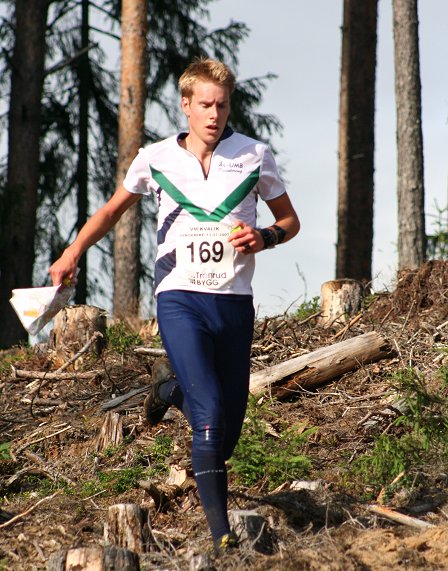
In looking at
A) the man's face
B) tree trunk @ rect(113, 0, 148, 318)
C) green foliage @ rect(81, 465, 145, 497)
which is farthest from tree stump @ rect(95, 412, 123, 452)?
tree trunk @ rect(113, 0, 148, 318)

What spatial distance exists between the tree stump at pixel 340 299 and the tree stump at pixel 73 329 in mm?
2408

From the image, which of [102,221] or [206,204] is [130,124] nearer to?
[102,221]

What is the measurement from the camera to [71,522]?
6.70 m

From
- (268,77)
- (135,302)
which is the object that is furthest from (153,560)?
(268,77)

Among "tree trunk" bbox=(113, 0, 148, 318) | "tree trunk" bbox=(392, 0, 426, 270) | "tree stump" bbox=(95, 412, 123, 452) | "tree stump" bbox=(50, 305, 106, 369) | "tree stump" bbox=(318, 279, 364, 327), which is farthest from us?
"tree trunk" bbox=(113, 0, 148, 318)

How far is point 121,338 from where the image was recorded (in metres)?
11.2

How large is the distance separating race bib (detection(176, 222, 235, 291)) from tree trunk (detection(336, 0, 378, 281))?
1059 cm

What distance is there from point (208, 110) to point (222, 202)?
51 cm

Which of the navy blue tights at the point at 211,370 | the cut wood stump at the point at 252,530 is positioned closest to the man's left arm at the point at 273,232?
the navy blue tights at the point at 211,370

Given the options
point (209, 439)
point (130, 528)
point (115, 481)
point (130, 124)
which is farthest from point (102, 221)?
point (130, 124)

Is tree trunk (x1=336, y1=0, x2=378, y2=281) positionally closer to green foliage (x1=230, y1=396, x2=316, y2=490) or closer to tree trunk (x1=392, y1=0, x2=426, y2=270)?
tree trunk (x1=392, y1=0, x2=426, y2=270)

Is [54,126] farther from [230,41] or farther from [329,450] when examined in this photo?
[329,450]

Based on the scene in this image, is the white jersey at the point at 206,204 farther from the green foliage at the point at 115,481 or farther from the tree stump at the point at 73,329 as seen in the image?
the tree stump at the point at 73,329

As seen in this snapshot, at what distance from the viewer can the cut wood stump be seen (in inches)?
215
